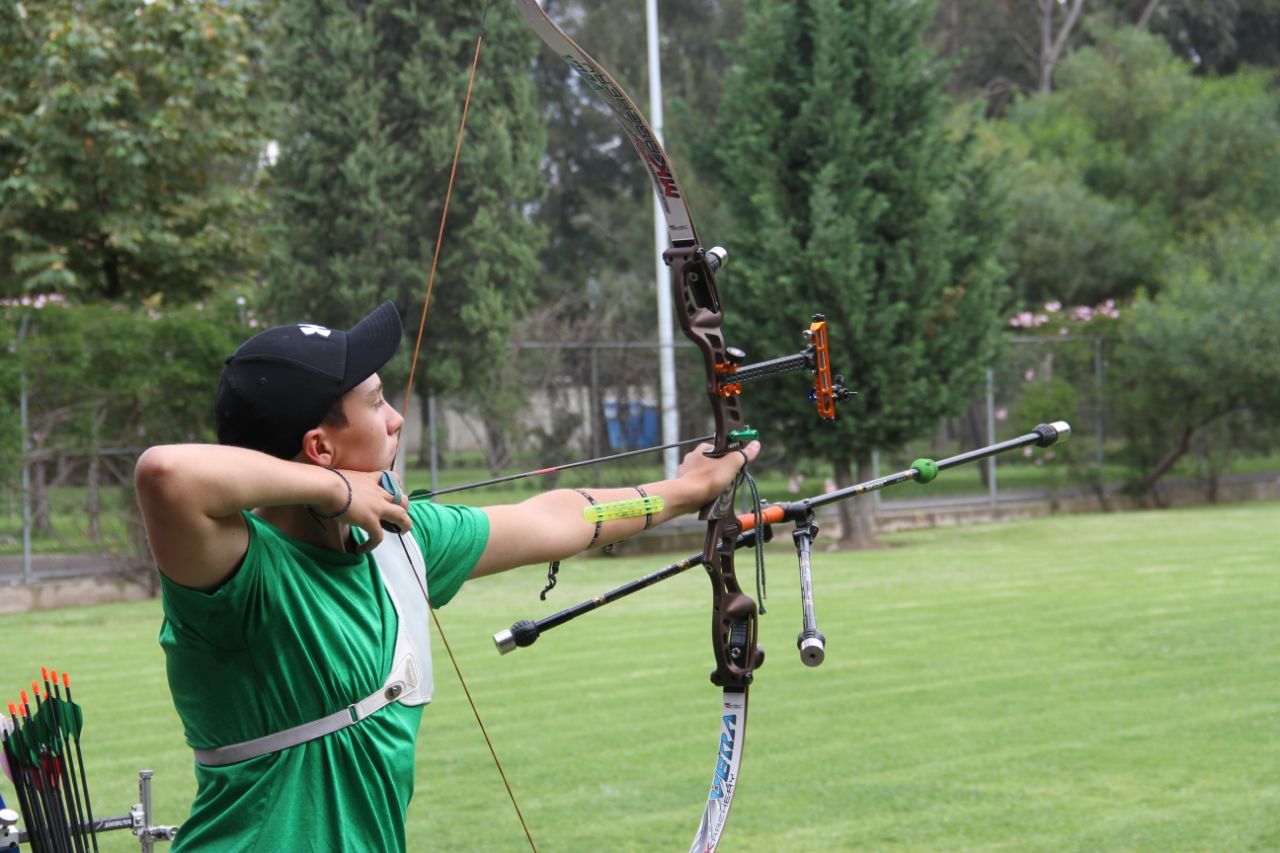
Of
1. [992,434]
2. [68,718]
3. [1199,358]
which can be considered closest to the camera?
[68,718]

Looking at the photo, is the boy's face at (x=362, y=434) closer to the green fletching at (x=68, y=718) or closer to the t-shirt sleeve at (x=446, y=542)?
the t-shirt sleeve at (x=446, y=542)

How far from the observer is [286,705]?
221 centimetres

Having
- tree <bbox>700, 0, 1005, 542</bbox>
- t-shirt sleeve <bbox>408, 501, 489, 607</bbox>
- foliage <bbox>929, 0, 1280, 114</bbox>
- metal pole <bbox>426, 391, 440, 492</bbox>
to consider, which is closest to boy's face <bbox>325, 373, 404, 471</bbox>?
t-shirt sleeve <bbox>408, 501, 489, 607</bbox>

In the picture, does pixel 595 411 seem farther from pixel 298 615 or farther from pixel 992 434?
pixel 298 615

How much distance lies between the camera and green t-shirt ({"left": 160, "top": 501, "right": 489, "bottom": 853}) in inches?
85.2

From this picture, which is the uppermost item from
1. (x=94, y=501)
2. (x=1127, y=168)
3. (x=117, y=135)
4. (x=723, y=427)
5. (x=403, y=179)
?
(x=1127, y=168)

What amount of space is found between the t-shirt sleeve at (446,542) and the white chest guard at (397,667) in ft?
0.21

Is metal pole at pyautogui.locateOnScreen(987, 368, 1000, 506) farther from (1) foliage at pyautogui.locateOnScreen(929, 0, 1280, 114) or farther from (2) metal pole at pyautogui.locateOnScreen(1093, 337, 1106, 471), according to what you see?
(1) foliage at pyautogui.locateOnScreen(929, 0, 1280, 114)

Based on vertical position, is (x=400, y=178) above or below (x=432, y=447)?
above

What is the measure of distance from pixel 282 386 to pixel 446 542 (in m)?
0.50

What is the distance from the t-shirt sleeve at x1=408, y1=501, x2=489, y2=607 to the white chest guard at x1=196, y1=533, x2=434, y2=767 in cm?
6

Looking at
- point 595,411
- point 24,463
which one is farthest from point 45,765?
point 595,411

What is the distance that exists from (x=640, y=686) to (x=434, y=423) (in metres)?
7.56

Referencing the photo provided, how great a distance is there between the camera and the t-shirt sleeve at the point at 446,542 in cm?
262
